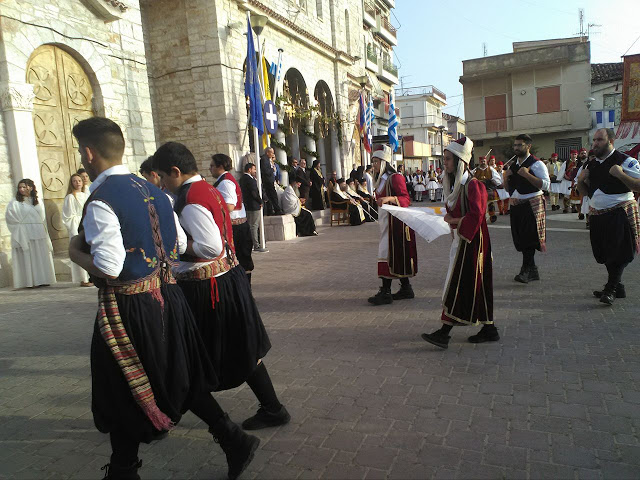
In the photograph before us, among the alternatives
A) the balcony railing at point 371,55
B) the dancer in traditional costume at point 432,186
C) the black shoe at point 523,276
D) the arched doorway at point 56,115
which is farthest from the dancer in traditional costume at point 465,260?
the balcony railing at point 371,55

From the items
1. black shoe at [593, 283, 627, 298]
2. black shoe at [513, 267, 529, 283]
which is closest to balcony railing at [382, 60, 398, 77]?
black shoe at [513, 267, 529, 283]

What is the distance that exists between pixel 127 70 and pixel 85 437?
850cm

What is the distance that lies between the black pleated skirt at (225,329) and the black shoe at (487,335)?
245 centimetres

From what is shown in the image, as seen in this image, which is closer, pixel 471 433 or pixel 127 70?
pixel 471 433

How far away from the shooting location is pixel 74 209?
8156 mm

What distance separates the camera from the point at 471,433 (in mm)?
2936

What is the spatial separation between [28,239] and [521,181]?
7.77 metres

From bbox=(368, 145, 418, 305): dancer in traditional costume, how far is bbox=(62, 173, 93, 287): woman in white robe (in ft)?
17.0

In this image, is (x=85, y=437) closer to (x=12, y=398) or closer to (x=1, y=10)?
(x=12, y=398)

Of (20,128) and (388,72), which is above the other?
(388,72)

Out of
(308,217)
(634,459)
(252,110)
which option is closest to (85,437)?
(634,459)

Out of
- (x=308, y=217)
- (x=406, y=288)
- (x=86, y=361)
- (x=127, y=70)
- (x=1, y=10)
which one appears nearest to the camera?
(x=86, y=361)

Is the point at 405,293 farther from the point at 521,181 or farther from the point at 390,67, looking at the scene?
the point at 390,67

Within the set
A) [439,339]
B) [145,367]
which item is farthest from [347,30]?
[145,367]
